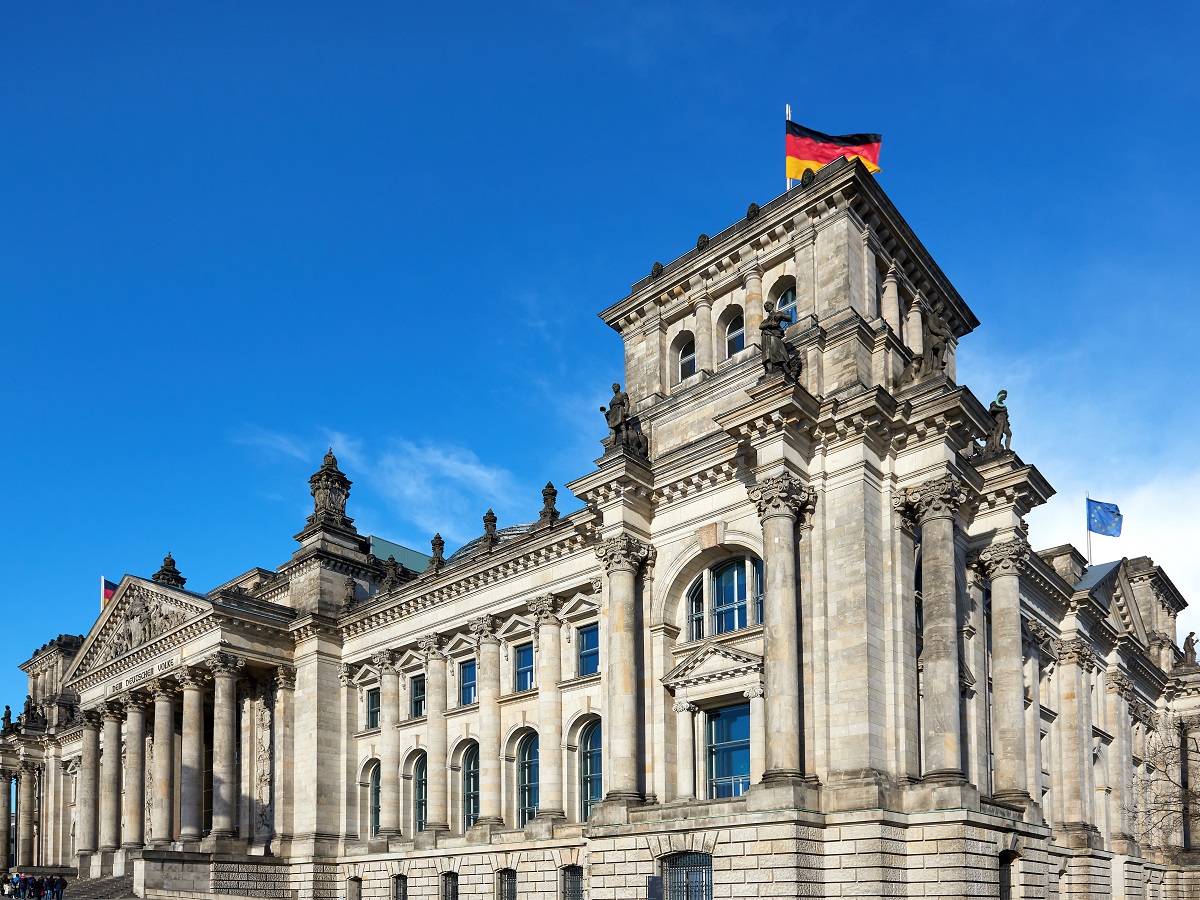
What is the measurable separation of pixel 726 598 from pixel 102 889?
33.4 metres

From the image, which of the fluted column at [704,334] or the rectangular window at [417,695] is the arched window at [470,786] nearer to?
the rectangular window at [417,695]

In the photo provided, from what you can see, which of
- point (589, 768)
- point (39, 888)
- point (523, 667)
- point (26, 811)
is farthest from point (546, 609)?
point (26, 811)

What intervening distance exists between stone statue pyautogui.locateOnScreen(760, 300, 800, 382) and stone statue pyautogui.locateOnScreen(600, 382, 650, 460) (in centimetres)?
546

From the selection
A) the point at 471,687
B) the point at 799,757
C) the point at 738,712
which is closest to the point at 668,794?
the point at 738,712

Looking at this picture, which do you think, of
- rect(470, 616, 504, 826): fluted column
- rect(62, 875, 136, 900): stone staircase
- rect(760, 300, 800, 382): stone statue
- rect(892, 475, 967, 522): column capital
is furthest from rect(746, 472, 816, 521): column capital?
rect(62, 875, 136, 900): stone staircase

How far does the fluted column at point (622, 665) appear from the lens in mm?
31234

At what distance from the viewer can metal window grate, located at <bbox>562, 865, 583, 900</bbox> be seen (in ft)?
120

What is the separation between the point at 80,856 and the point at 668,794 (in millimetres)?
39990

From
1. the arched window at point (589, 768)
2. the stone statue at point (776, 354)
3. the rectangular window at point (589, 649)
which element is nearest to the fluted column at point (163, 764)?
the arched window at point (589, 768)

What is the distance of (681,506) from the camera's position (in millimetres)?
33281

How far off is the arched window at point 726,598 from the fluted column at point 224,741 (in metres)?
24.2

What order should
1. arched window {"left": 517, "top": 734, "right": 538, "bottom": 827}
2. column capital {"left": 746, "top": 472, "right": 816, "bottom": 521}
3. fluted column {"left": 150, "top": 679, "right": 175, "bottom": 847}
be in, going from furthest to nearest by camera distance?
fluted column {"left": 150, "top": 679, "right": 175, "bottom": 847}
arched window {"left": 517, "top": 734, "right": 538, "bottom": 827}
column capital {"left": 746, "top": 472, "right": 816, "bottom": 521}

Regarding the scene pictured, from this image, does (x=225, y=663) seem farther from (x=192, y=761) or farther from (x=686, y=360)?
(x=686, y=360)

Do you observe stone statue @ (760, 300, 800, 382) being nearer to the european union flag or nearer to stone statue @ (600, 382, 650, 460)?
stone statue @ (600, 382, 650, 460)
